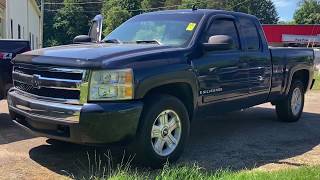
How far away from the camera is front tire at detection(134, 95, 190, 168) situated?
5805 mm

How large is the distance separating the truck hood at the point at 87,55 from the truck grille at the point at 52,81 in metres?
0.08

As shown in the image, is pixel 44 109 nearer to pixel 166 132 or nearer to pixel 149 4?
pixel 166 132

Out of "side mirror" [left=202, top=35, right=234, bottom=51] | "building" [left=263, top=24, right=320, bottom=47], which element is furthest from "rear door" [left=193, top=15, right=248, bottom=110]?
"building" [left=263, top=24, right=320, bottom=47]

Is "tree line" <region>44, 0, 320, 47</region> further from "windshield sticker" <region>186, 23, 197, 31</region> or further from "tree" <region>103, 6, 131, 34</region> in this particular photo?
"windshield sticker" <region>186, 23, 197, 31</region>

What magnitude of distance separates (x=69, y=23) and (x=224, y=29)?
8242cm

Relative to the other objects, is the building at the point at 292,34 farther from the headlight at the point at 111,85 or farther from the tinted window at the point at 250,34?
the headlight at the point at 111,85

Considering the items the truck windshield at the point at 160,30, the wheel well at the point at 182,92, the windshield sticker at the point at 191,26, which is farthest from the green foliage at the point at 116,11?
the wheel well at the point at 182,92

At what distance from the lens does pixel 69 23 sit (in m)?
88.0

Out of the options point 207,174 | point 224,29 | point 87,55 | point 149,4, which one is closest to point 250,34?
point 224,29

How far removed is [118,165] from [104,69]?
1070 millimetres

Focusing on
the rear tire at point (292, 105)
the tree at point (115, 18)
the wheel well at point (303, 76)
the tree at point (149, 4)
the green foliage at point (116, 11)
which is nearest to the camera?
the rear tire at point (292, 105)

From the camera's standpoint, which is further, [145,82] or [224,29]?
[224,29]

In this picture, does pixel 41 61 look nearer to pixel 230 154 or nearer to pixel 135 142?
pixel 135 142

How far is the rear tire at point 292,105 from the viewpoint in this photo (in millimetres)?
9516
